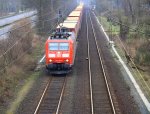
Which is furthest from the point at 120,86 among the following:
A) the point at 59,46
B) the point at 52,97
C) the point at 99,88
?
the point at 59,46

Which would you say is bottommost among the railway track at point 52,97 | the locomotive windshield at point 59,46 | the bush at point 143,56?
the railway track at point 52,97

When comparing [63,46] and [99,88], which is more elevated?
[63,46]

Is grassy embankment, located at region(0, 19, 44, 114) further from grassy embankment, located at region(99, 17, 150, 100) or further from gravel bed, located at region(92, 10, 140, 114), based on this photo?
grassy embankment, located at region(99, 17, 150, 100)

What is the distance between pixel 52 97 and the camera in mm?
21750

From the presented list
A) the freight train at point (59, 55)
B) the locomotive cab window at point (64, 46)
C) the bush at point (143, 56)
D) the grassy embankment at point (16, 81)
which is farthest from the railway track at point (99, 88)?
the grassy embankment at point (16, 81)

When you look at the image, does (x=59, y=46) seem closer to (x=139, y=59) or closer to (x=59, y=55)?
(x=59, y=55)

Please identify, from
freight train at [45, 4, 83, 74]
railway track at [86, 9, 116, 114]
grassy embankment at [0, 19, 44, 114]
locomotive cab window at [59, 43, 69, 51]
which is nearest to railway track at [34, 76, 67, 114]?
freight train at [45, 4, 83, 74]

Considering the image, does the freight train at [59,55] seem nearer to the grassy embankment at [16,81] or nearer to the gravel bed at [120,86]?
the grassy embankment at [16,81]

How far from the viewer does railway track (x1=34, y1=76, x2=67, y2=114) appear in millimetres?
19469

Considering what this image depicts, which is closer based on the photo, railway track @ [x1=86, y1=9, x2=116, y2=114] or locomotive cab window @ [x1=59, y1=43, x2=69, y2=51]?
railway track @ [x1=86, y1=9, x2=116, y2=114]

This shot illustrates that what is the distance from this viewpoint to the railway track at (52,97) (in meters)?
19.5

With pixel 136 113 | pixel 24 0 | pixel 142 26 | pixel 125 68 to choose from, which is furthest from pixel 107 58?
pixel 24 0

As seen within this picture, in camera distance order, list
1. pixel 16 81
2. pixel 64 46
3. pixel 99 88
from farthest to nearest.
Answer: pixel 64 46, pixel 16 81, pixel 99 88

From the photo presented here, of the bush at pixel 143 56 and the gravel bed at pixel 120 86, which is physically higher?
the bush at pixel 143 56
